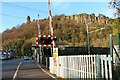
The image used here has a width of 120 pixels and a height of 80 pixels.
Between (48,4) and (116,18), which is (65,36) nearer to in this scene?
(48,4)

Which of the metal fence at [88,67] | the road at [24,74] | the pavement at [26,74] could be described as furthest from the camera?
the road at [24,74]

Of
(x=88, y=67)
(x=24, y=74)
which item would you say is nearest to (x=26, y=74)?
(x=24, y=74)

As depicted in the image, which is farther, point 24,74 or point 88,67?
point 24,74

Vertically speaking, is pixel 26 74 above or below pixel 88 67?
below

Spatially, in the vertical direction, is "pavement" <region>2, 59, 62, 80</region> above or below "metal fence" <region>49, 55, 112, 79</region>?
below

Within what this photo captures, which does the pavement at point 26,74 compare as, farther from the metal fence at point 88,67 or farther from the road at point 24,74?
the metal fence at point 88,67

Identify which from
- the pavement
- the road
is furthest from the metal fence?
the road

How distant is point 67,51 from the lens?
5441 centimetres

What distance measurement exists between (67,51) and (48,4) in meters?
22.1

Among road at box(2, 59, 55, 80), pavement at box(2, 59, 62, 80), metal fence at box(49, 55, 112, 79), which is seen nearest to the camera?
metal fence at box(49, 55, 112, 79)

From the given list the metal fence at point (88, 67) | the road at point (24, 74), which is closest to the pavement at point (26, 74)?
the road at point (24, 74)

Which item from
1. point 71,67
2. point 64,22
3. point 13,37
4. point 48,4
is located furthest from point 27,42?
point 71,67

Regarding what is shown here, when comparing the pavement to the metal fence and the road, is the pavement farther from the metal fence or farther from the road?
the metal fence

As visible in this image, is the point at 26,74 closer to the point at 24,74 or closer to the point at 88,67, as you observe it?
the point at 24,74
